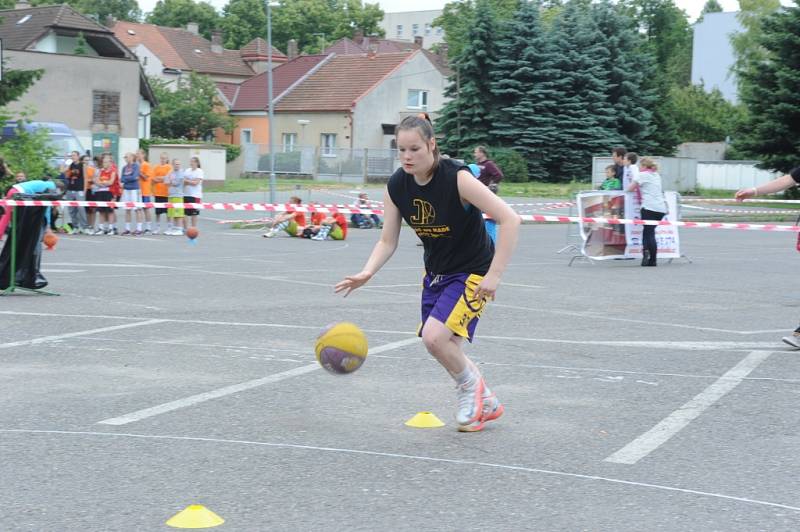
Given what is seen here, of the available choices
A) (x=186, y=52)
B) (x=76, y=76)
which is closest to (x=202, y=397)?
(x=76, y=76)

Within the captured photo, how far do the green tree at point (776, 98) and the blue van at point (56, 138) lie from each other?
27.0 m

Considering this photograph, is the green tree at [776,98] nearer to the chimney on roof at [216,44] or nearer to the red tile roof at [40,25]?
the red tile roof at [40,25]

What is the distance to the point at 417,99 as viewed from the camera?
250 ft

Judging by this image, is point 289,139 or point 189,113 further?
point 289,139

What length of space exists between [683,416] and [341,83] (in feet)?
225

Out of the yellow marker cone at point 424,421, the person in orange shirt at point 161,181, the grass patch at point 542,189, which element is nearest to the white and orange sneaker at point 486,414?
the yellow marker cone at point 424,421

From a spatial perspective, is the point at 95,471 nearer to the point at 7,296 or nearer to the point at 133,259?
the point at 7,296

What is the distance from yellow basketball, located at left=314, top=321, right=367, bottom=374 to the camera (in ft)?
22.6

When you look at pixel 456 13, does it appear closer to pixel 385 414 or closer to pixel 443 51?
pixel 443 51

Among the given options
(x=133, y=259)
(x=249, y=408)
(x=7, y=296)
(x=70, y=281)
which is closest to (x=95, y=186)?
(x=133, y=259)

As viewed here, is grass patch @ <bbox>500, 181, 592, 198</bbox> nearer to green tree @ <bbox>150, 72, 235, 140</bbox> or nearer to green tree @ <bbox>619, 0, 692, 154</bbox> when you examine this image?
green tree @ <bbox>150, 72, 235, 140</bbox>

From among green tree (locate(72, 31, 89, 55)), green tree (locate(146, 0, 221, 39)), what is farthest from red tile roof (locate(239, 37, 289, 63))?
green tree (locate(72, 31, 89, 55))

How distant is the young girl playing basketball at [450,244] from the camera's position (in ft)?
21.1

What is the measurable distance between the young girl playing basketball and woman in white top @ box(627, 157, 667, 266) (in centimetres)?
1273
